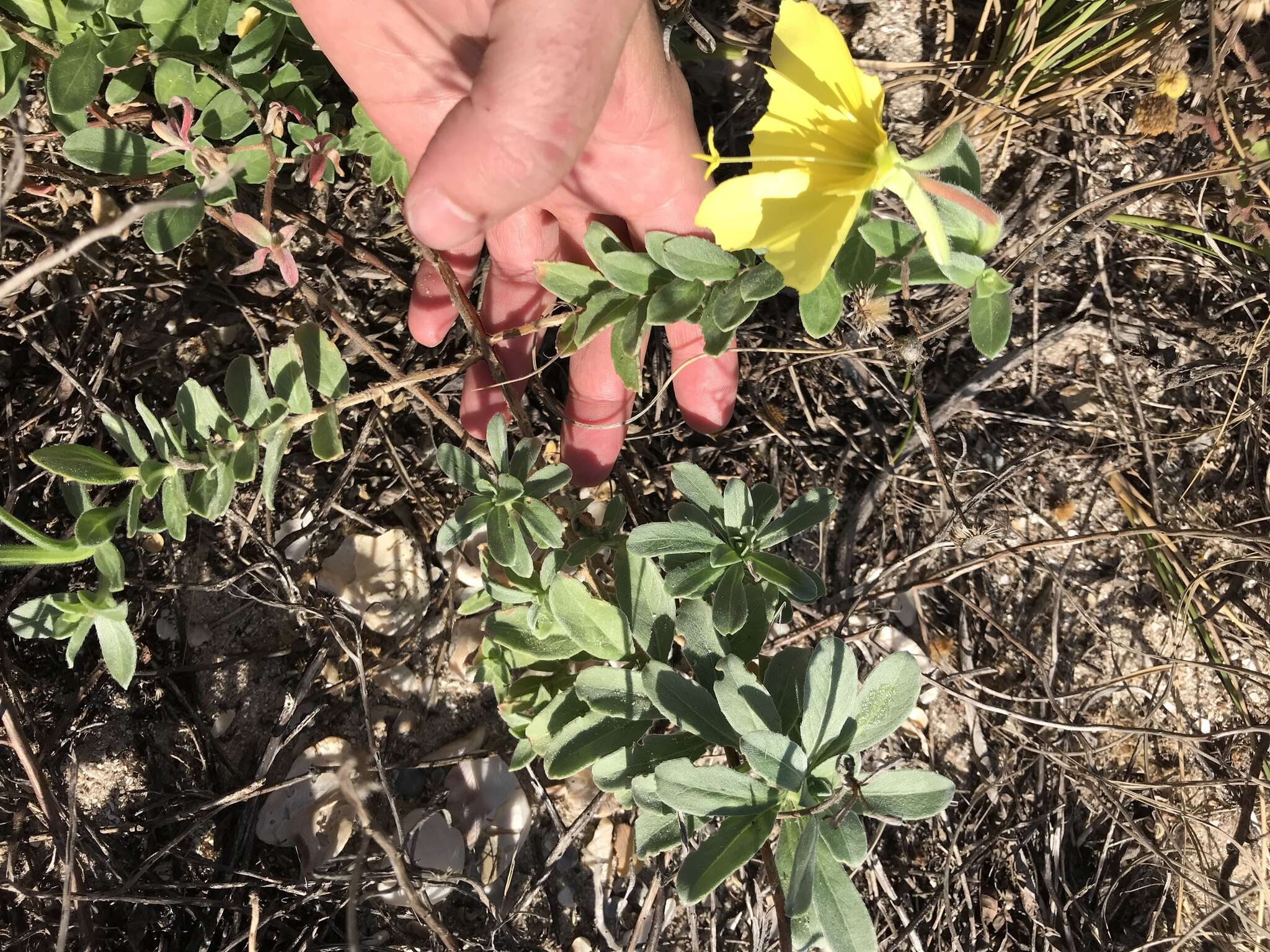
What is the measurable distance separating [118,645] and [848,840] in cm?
142

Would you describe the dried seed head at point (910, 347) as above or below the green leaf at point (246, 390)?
below

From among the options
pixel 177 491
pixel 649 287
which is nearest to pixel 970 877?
pixel 649 287

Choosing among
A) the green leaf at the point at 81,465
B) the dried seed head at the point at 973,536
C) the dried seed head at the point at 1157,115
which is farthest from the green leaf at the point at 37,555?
the dried seed head at the point at 1157,115

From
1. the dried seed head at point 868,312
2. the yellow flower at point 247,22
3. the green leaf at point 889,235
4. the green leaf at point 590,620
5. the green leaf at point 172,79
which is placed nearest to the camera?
the green leaf at point 889,235

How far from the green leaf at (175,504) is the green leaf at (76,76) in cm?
80

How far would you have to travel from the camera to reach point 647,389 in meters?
2.47

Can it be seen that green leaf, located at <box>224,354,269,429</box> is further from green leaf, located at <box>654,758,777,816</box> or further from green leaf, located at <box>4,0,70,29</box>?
green leaf, located at <box>654,758,777,816</box>

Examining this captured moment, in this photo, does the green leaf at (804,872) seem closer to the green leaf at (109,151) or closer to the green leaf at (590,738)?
the green leaf at (590,738)

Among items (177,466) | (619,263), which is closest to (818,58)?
(619,263)

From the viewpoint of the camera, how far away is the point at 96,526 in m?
1.67

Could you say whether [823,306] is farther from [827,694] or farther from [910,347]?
[827,694]

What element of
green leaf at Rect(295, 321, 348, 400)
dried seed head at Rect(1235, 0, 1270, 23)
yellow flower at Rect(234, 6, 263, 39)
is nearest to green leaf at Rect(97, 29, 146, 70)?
yellow flower at Rect(234, 6, 263, 39)

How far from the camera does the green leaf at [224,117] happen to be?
200cm

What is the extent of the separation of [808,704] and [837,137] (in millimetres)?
966
